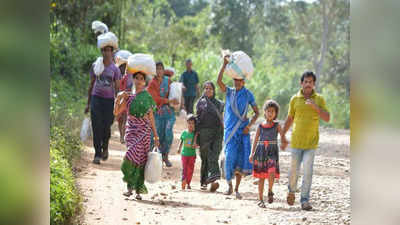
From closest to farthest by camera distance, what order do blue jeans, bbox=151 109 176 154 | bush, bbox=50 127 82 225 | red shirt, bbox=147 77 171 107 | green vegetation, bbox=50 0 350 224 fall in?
1. bush, bbox=50 127 82 225
2. red shirt, bbox=147 77 171 107
3. blue jeans, bbox=151 109 176 154
4. green vegetation, bbox=50 0 350 224

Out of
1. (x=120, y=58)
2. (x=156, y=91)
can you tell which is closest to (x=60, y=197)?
(x=120, y=58)

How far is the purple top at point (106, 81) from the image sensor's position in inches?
344

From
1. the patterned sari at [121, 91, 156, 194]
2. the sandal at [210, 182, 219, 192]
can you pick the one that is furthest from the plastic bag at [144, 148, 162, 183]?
the sandal at [210, 182, 219, 192]

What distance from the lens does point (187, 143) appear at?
27.4ft

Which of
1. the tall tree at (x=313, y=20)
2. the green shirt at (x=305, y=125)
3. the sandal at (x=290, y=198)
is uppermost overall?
the tall tree at (x=313, y=20)

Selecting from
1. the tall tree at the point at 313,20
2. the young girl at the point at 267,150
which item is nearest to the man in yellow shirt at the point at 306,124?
the young girl at the point at 267,150

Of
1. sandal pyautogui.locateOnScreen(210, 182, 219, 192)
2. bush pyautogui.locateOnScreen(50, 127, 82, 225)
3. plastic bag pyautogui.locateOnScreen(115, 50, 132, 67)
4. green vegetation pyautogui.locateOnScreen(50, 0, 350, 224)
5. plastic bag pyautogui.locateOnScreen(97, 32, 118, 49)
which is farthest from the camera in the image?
green vegetation pyautogui.locateOnScreen(50, 0, 350, 224)

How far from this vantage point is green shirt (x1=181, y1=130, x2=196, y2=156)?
8.31 metres

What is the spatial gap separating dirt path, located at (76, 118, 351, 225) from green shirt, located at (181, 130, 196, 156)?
1.60 ft

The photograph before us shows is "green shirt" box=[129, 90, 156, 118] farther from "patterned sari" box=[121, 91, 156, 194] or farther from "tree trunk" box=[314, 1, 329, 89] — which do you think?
"tree trunk" box=[314, 1, 329, 89]

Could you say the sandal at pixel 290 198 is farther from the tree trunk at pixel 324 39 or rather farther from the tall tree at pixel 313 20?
the tall tree at pixel 313 20

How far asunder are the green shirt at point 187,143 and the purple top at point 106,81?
1227 millimetres

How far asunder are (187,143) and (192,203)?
1125 millimetres
